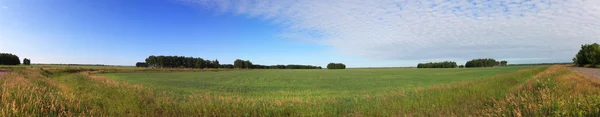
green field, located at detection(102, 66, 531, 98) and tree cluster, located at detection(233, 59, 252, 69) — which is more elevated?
tree cluster, located at detection(233, 59, 252, 69)

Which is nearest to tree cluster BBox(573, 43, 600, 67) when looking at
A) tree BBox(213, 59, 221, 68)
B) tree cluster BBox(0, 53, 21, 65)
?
tree BBox(213, 59, 221, 68)

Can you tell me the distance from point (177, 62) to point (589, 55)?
195147 millimetres

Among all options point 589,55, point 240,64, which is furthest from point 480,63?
point 240,64

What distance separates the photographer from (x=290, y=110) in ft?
32.6

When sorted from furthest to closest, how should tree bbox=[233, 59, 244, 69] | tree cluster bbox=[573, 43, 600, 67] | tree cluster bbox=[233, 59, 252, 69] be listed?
tree cluster bbox=[233, 59, 252, 69] < tree bbox=[233, 59, 244, 69] < tree cluster bbox=[573, 43, 600, 67]

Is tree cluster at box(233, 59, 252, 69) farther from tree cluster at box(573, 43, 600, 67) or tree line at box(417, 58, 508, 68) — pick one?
tree cluster at box(573, 43, 600, 67)

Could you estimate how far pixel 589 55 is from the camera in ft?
284

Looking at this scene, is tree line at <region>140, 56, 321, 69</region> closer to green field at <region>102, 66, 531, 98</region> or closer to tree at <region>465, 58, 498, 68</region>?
green field at <region>102, 66, 531, 98</region>

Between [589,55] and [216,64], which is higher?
[589,55]

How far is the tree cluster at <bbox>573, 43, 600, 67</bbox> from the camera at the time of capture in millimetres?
77750

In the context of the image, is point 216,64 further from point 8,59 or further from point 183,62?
point 8,59

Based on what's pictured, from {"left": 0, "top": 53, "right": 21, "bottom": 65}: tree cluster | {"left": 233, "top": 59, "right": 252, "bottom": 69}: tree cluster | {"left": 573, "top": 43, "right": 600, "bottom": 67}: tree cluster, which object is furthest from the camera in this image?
{"left": 233, "top": 59, "right": 252, "bottom": 69}: tree cluster

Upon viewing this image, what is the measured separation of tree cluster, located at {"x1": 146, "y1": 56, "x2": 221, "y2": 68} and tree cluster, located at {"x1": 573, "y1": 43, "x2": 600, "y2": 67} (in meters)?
165

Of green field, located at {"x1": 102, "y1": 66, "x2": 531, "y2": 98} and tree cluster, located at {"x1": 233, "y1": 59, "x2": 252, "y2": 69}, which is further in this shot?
tree cluster, located at {"x1": 233, "y1": 59, "x2": 252, "y2": 69}
